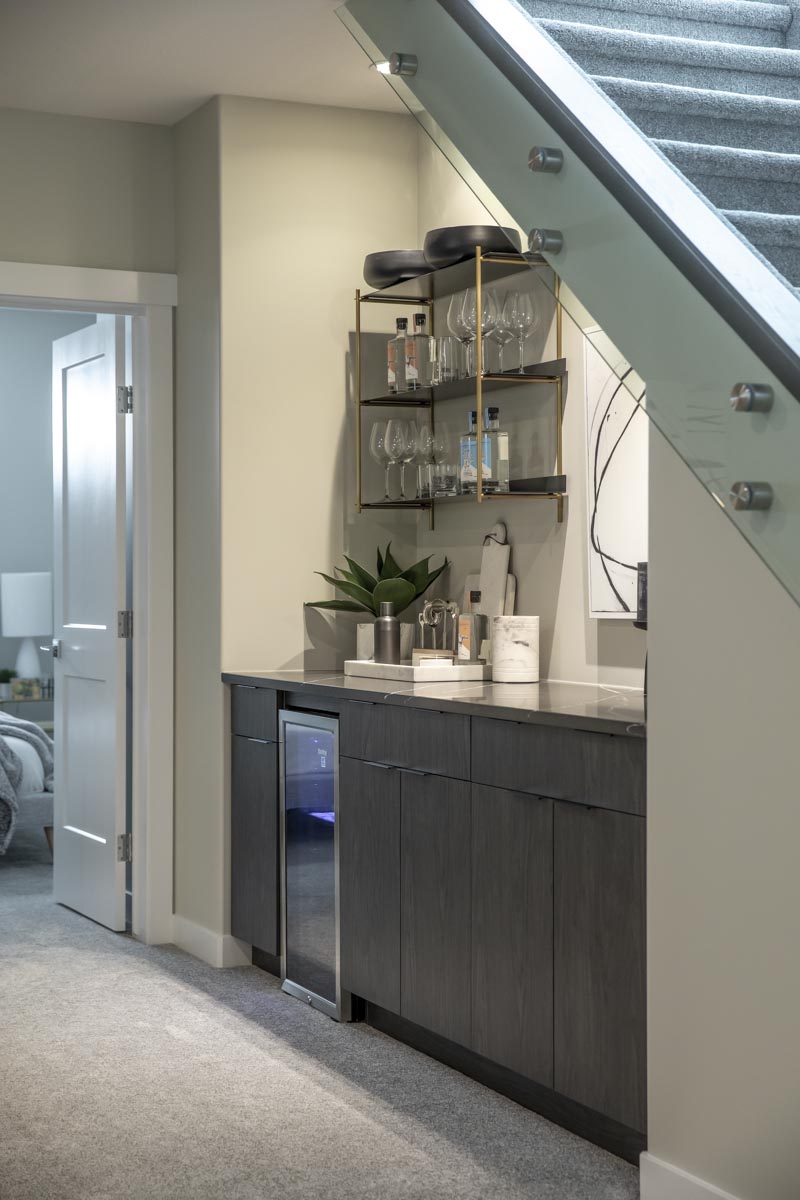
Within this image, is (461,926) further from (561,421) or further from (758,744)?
(561,421)

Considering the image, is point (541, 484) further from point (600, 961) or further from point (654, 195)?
point (654, 195)

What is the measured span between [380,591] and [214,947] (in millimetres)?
1270

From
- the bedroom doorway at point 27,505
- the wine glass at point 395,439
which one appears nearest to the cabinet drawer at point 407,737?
the wine glass at point 395,439

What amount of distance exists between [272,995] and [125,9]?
2817 mm

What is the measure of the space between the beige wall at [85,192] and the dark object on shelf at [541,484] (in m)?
1.58

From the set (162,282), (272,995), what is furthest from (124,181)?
(272,995)

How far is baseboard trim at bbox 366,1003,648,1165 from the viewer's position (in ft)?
9.73

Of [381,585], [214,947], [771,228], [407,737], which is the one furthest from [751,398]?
[214,947]

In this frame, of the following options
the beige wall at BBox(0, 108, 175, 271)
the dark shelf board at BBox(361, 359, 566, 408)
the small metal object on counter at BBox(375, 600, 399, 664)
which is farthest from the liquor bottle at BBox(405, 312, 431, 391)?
the beige wall at BBox(0, 108, 175, 271)

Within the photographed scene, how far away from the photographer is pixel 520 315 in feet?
13.4

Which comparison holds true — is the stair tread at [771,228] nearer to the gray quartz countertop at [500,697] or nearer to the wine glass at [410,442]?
the gray quartz countertop at [500,697]

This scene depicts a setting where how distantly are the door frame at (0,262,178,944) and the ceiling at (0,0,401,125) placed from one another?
599 millimetres

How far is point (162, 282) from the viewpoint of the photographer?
4.84 m

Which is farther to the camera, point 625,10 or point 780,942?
point 625,10
